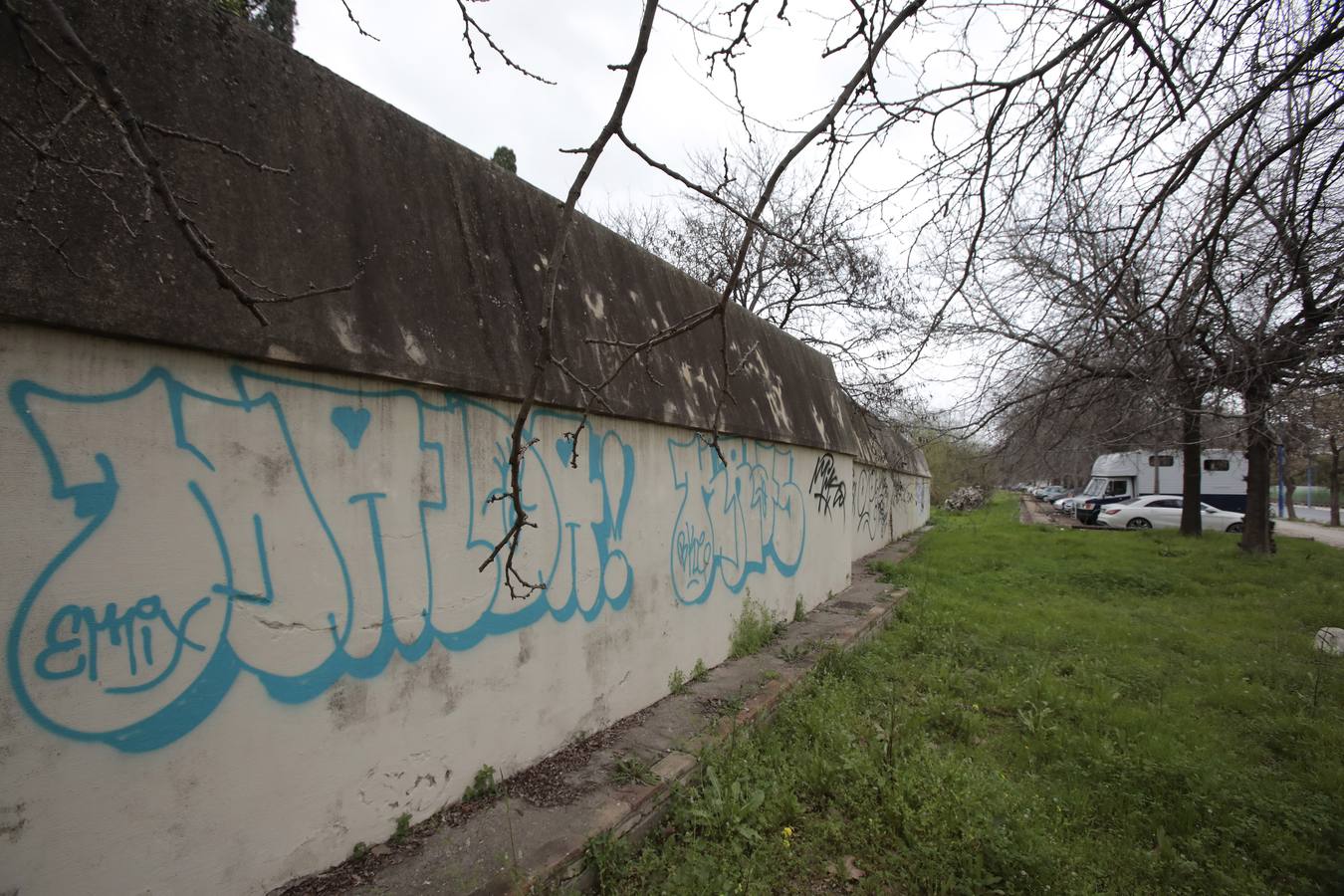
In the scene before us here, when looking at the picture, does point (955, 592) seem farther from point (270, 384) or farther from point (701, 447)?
point (270, 384)

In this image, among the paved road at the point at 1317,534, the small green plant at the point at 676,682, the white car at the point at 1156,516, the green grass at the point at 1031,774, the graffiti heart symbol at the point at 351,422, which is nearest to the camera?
the graffiti heart symbol at the point at 351,422

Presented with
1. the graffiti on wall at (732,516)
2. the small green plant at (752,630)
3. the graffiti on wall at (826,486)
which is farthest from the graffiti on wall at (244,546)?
the graffiti on wall at (826,486)

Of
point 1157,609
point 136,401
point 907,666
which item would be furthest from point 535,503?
point 1157,609

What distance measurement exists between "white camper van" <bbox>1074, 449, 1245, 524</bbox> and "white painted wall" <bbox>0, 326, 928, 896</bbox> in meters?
26.5

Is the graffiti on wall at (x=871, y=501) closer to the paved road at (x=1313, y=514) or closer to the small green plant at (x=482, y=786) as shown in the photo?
the small green plant at (x=482, y=786)

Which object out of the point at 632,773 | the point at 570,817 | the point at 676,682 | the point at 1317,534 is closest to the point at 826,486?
the point at 676,682

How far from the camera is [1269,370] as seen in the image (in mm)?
5512

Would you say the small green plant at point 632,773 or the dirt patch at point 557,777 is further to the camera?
the small green plant at point 632,773

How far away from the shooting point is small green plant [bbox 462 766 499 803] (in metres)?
3.22

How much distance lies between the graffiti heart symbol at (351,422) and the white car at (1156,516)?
25358 millimetres

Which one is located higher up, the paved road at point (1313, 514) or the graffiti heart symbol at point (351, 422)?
the graffiti heart symbol at point (351, 422)

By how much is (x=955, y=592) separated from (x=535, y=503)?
28.5 feet

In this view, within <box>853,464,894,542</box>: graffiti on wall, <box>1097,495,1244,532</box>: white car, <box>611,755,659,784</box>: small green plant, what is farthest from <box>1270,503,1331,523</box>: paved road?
<box>611,755,659,784</box>: small green plant

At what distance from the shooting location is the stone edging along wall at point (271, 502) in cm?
195
